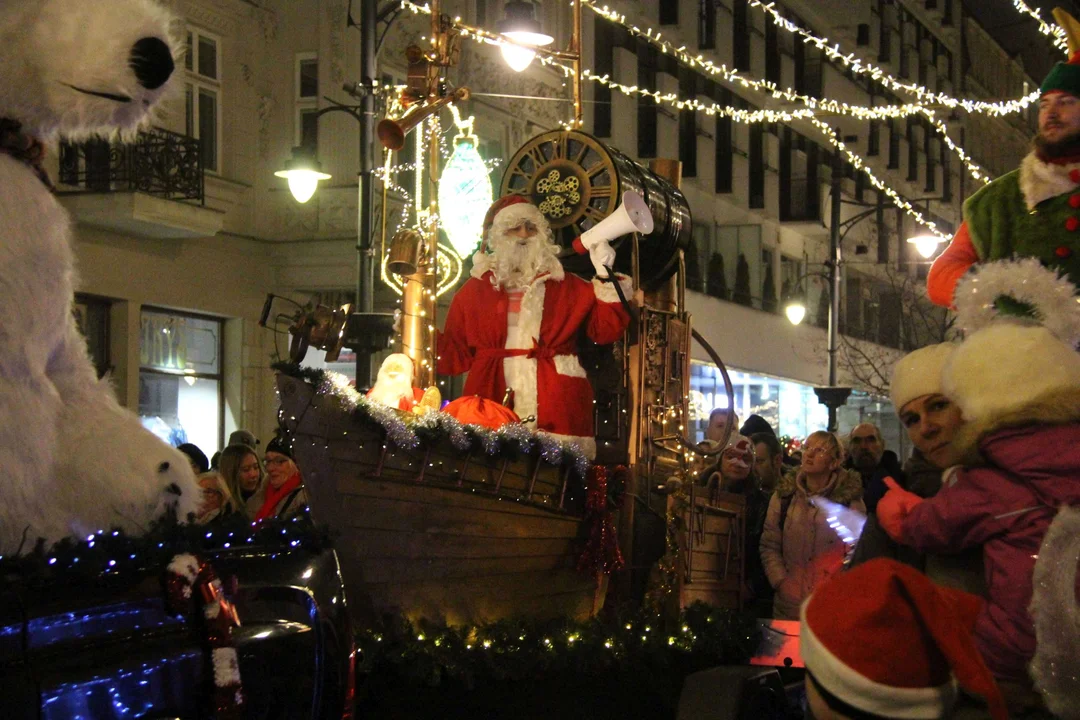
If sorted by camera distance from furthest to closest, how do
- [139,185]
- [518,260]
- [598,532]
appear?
[139,185]
[518,260]
[598,532]

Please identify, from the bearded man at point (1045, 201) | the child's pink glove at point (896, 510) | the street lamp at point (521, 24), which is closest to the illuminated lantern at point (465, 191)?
the street lamp at point (521, 24)

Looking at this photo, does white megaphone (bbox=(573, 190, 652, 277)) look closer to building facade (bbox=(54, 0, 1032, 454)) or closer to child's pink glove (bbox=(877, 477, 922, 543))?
building facade (bbox=(54, 0, 1032, 454))

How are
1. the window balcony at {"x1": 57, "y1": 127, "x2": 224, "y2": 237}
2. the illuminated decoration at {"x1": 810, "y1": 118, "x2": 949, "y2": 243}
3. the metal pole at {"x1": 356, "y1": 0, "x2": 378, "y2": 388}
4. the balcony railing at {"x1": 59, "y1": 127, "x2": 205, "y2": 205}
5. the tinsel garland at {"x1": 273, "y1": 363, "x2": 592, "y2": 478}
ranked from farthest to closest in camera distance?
the illuminated decoration at {"x1": 810, "y1": 118, "x2": 949, "y2": 243}
the balcony railing at {"x1": 59, "y1": 127, "x2": 205, "y2": 205}
the window balcony at {"x1": 57, "y1": 127, "x2": 224, "y2": 237}
the metal pole at {"x1": 356, "y1": 0, "x2": 378, "y2": 388}
the tinsel garland at {"x1": 273, "y1": 363, "x2": 592, "y2": 478}

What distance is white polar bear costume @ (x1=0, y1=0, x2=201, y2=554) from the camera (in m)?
3.04

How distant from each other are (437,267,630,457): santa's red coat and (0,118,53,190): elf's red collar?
11.5ft

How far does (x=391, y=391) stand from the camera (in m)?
6.30

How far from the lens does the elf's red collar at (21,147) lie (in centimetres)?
321

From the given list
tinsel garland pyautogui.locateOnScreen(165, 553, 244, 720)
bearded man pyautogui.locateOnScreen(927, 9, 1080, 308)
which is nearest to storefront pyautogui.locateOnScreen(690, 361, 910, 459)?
bearded man pyautogui.locateOnScreen(927, 9, 1080, 308)

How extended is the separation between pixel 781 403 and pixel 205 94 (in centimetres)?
1883

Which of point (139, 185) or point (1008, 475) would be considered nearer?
point (1008, 475)

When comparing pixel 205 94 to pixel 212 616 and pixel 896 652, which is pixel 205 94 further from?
pixel 896 652

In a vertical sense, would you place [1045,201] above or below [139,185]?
below

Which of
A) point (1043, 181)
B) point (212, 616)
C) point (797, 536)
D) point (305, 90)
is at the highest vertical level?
point (305, 90)

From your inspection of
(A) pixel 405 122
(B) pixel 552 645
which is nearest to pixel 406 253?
(A) pixel 405 122
